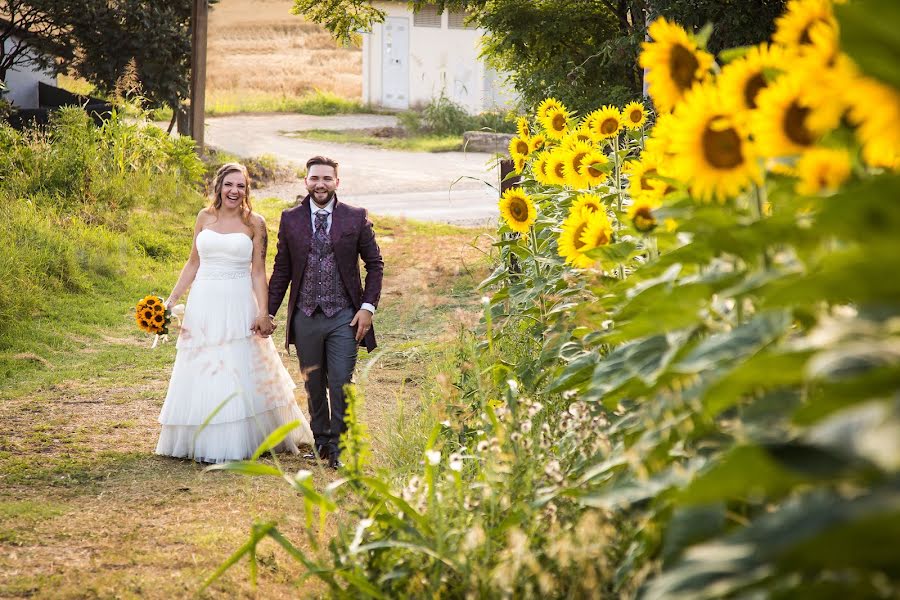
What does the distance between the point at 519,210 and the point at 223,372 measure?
7.80ft

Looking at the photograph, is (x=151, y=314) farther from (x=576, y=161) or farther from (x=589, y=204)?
(x=589, y=204)

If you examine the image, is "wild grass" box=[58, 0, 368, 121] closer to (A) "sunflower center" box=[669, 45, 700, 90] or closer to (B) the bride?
(B) the bride

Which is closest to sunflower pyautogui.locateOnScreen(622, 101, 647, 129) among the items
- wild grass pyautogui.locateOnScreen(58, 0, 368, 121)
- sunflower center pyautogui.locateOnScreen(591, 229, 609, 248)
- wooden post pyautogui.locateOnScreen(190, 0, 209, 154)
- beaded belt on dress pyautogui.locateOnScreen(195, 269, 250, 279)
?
sunflower center pyautogui.locateOnScreen(591, 229, 609, 248)

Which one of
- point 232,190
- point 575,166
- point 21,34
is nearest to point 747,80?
point 575,166

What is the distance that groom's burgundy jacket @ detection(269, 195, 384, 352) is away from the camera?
19.2 feet

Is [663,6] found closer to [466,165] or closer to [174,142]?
[174,142]

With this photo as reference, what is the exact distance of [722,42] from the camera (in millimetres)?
8477

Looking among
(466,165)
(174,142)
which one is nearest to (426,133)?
(466,165)

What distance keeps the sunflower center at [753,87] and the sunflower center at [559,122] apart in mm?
3606

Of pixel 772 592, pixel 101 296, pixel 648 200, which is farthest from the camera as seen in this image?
pixel 101 296

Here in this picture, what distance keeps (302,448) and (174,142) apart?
27.5 feet

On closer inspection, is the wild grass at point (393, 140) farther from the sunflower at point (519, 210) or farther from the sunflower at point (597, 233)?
the sunflower at point (597, 233)

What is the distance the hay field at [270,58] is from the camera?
104 feet

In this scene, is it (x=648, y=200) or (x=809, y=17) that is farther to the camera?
(x=648, y=200)
